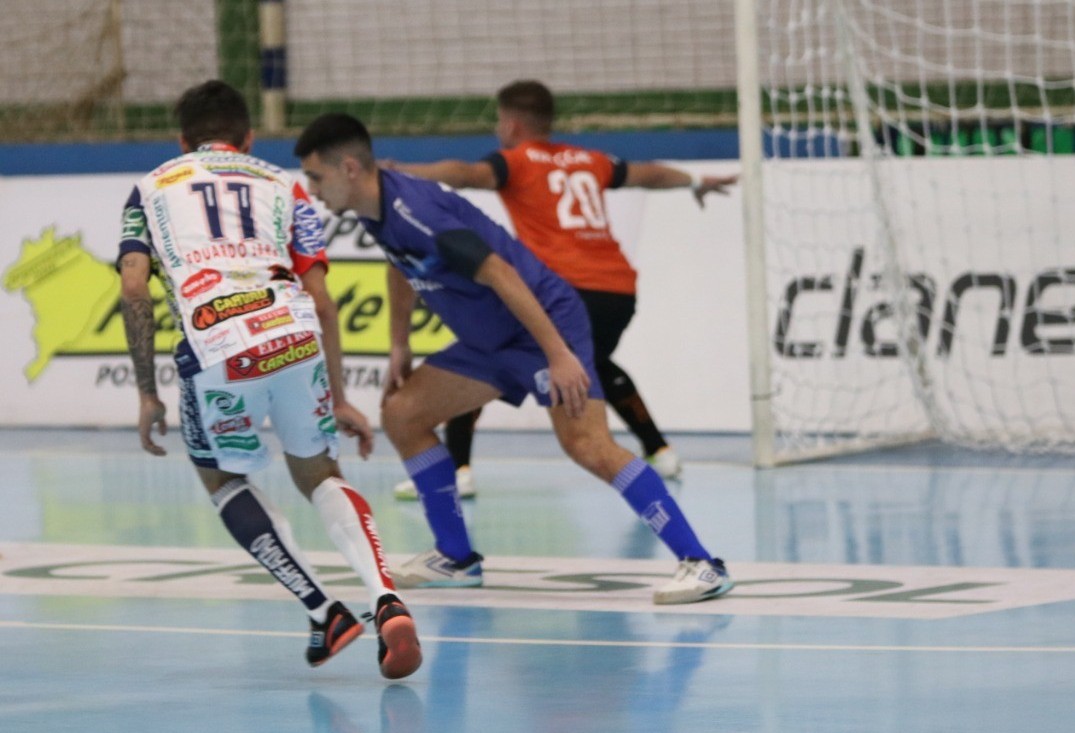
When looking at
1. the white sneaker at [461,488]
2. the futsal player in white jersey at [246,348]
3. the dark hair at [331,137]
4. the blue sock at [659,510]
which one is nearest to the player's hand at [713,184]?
the white sneaker at [461,488]

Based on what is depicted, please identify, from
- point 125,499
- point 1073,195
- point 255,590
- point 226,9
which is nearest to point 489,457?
point 125,499

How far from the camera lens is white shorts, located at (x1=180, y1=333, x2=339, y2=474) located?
19.4 ft

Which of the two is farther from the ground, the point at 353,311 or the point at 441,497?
the point at 441,497

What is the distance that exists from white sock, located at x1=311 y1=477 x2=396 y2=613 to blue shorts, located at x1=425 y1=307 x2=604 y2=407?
1223mm

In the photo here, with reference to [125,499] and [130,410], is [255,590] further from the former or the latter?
[130,410]

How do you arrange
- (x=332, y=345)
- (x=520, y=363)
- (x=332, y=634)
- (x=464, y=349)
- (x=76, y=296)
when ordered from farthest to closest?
(x=76, y=296)
(x=464, y=349)
(x=520, y=363)
(x=332, y=345)
(x=332, y=634)

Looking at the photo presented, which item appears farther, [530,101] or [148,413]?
[530,101]

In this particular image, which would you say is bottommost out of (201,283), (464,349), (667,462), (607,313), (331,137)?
(667,462)

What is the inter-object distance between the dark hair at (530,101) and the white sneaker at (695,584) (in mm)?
3509

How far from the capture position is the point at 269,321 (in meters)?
5.95

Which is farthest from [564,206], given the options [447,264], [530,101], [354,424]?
[354,424]

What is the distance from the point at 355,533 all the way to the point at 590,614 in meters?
1.21

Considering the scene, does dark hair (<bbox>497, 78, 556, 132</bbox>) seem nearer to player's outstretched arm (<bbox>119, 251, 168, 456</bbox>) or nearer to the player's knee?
the player's knee

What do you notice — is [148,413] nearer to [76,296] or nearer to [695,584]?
[695,584]
